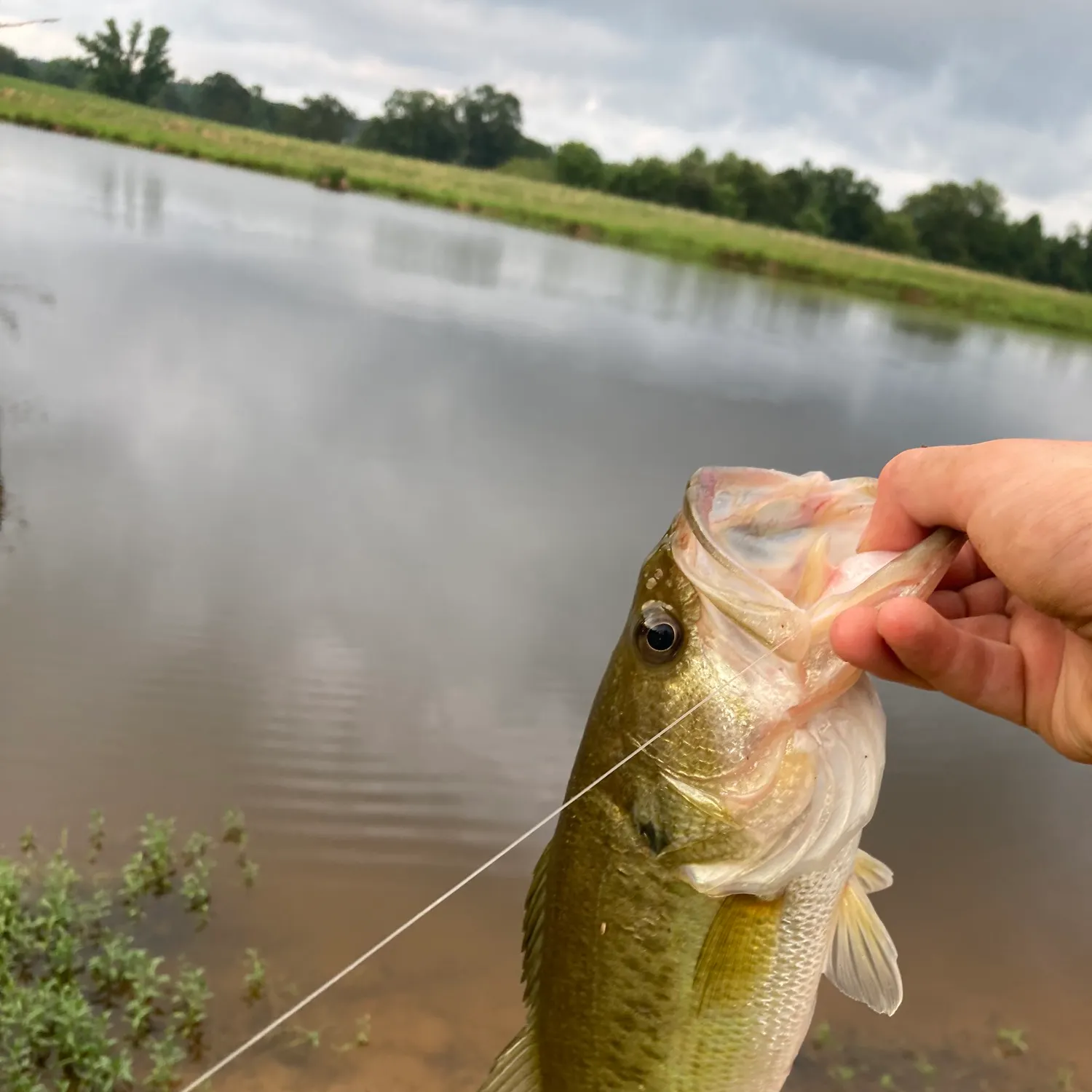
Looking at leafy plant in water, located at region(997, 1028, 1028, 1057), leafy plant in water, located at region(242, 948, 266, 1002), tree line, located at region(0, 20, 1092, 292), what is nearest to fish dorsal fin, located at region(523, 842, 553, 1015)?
leafy plant in water, located at region(242, 948, 266, 1002)

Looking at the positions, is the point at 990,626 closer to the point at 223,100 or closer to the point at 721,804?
the point at 721,804

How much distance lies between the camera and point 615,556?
24.3ft

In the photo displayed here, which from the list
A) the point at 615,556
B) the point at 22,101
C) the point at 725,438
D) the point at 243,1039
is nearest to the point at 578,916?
the point at 243,1039

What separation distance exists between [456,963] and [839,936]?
91.4 inches

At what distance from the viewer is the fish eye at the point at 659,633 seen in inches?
60.0

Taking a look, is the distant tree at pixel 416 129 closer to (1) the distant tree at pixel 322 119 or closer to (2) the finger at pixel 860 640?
(1) the distant tree at pixel 322 119

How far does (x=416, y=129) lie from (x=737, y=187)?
29112 millimetres

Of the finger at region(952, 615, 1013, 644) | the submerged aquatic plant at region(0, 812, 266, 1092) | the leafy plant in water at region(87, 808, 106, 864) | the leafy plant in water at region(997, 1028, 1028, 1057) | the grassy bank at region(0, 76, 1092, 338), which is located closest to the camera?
the finger at region(952, 615, 1013, 644)

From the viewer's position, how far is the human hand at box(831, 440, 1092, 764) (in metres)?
1.37

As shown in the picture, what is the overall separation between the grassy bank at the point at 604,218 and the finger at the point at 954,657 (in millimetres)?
31848

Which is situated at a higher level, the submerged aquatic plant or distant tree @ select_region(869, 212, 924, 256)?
distant tree @ select_region(869, 212, 924, 256)

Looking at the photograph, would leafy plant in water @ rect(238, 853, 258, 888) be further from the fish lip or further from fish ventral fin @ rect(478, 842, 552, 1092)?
the fish lip

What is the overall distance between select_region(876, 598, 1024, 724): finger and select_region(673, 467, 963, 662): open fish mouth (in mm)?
50

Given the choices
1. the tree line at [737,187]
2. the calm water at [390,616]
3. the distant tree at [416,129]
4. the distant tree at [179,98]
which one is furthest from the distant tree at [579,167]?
the calm water at [390,616]
